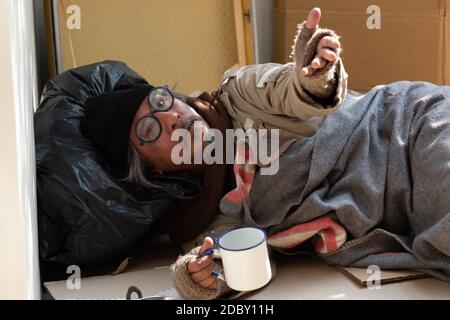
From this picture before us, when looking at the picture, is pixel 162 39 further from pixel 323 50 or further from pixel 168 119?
pixel 323 50

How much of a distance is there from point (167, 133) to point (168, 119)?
32mm

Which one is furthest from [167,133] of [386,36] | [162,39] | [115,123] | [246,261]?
[386,36]

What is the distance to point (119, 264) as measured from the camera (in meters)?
1.59

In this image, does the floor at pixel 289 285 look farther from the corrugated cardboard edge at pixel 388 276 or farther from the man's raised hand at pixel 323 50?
the man's raised hand at pixel 323 50

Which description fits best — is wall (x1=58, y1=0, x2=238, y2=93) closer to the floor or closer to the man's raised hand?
the floor

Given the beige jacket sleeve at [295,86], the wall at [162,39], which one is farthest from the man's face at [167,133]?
the wall at [162,39]

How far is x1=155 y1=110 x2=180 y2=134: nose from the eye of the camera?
1543 millimetres

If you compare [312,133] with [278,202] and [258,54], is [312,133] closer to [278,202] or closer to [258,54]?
A: [278,202]

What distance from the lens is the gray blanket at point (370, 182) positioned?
1378 millimetres

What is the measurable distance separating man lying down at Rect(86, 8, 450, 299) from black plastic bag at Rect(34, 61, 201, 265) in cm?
5

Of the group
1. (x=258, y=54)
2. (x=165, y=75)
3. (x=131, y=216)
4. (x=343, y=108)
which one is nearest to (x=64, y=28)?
(x=165, y=75)

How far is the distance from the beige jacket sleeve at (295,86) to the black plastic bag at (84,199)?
239 mm

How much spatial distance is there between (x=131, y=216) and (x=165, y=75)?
0.95 meters

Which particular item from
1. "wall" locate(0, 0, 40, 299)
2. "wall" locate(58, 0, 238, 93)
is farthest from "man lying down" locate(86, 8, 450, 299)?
"wall" locate(58, 0, 238, 93)
